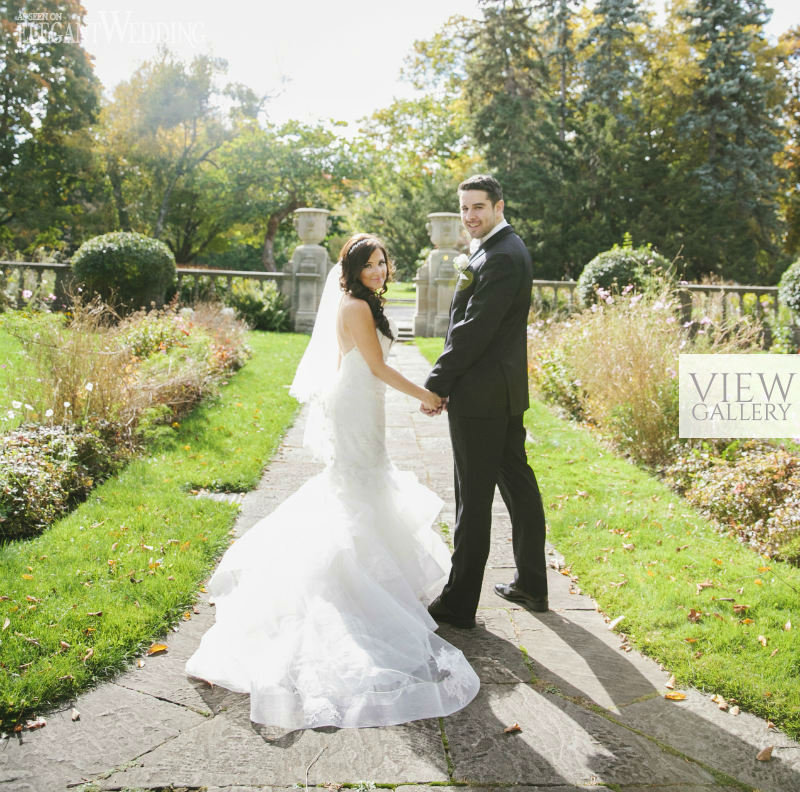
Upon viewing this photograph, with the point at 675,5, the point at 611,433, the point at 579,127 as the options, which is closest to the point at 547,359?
the point at 611,433

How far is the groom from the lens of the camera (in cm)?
310

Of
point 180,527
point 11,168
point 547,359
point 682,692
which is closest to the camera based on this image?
point 682,692

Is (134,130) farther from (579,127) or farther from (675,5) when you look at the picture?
(675,5)

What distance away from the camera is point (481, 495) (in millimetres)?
3230

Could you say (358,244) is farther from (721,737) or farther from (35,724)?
(721,737)

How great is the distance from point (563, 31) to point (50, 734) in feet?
95.2

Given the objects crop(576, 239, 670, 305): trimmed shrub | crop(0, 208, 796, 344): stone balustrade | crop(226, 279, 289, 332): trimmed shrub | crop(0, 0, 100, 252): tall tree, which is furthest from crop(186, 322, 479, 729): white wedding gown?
crop(0, 0, 100, 252): tall tree

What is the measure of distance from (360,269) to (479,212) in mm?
612

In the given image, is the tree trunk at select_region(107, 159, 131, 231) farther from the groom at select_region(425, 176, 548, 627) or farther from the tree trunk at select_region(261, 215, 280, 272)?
the groom at select_region(425, 176, 548, 627)

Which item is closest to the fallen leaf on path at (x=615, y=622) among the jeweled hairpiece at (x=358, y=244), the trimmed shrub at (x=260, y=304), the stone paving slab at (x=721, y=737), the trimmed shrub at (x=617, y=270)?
the stone paving slab at (x=721, y=737)

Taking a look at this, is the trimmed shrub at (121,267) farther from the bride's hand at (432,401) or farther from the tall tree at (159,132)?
the tall tree at (159,132)

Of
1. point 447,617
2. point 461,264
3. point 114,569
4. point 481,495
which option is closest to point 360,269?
point 461,264

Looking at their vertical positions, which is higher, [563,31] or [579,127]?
[563,31]

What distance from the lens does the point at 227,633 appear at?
9.56 ft
